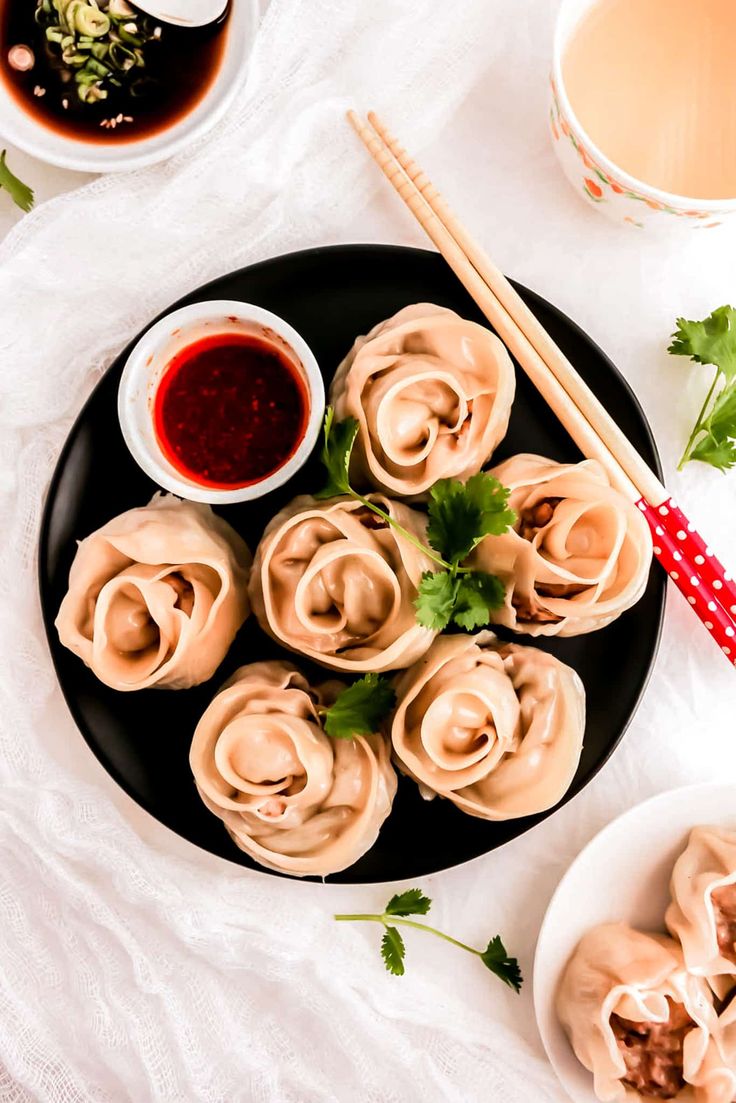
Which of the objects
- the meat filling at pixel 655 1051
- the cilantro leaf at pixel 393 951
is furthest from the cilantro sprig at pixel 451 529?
the meat filling at pixel 655 1051

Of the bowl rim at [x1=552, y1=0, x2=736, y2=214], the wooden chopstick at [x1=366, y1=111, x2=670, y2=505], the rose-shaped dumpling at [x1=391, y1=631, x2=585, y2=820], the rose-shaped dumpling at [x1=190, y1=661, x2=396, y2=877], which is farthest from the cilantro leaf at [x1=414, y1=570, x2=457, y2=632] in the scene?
the bowl rim at [x1=552, y1=0, x2=736, y2=214]

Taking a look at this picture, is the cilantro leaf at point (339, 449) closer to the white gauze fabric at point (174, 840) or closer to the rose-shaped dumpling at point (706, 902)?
the white gauze fabric at point (174, 840)

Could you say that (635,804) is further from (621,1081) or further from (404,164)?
(404,164)

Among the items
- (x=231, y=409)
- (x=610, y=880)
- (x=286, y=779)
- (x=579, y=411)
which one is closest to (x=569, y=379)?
(x=579, y=411)

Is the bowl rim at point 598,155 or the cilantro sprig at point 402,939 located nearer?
the bowl rim at point 598,155

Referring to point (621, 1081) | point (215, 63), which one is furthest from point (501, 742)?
point (215, 63)

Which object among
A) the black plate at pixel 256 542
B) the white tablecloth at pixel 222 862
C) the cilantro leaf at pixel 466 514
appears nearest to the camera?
the cilantro leaf at pixel 466 514

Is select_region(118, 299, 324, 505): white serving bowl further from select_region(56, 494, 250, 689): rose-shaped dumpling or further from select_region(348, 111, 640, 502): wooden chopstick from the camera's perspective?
select_region(348, 111, 640, 502): wooden chopstick

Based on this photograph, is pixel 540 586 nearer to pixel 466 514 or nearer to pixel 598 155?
pixel 466 514
